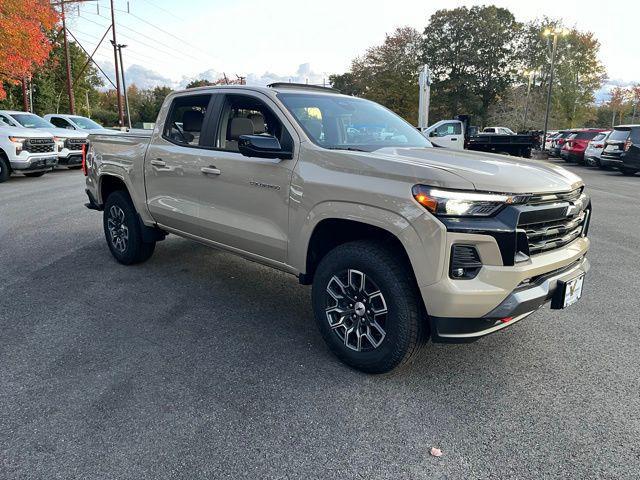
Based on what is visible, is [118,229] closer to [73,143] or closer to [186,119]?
[186,119]

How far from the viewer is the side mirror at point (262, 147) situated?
10.7ft

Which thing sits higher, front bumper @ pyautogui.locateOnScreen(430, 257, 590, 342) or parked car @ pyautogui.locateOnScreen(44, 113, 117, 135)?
parked car @ pyautogui.locateOnScreen(44, 113, 117, 135)

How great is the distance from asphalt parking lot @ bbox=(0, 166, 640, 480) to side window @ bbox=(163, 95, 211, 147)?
4.87 feet

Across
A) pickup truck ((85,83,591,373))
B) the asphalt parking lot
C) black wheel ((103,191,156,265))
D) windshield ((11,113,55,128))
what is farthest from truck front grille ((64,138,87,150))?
pickup truck ((85,83,591,373))

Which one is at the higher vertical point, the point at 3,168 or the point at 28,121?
the point at 28,121

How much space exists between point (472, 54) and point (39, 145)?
49240mm

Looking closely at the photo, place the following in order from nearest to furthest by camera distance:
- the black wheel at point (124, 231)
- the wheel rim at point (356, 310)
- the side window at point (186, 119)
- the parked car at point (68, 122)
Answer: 1. the wheel rim at point (356, 310)
2. the side window at point (186, 119)
3. the black wheel at point (124, 231)
4. the parked car at point (68, 122)

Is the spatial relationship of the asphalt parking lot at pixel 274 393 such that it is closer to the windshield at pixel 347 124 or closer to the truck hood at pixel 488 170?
the truck hood at pixel 488 170

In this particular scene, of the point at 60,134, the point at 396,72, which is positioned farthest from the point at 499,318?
the point at 396,72

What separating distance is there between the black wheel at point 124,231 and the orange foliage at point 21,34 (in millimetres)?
15683

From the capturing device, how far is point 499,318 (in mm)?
2645

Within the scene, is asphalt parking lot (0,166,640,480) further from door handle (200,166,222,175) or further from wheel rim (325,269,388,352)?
door handle (200,166,222,175)

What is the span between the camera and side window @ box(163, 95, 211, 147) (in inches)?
172

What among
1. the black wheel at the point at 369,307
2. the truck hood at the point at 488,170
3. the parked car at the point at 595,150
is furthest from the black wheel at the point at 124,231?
the parked car at the point at 595,150
